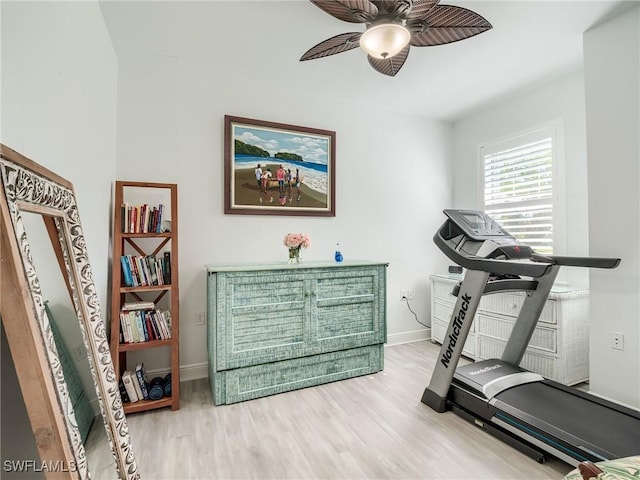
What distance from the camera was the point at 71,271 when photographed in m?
1.19

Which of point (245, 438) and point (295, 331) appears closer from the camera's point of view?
point (245, 438)

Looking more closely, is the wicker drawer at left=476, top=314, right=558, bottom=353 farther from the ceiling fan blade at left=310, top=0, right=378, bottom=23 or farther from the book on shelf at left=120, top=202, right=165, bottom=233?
the book on shelf at left=120, top=202, right=165, bottom=233

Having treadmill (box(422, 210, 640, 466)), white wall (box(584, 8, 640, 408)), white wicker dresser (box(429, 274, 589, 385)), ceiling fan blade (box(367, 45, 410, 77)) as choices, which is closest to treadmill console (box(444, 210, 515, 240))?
treadmill (box(422, 210, 640, 466))

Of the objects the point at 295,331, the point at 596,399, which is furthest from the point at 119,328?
the point at 596,399

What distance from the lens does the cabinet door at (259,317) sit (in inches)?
89.7

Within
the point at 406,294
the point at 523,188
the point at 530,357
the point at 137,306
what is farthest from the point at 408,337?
the point at 137,306

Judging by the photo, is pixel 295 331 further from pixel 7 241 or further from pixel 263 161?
pixel 7 241

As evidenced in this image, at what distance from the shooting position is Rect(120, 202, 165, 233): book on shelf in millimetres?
2234

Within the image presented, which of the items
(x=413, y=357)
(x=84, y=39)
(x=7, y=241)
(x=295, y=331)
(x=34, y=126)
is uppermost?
(x=84, y=39)

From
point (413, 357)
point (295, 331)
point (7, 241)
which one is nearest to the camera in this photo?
point (7, 241)

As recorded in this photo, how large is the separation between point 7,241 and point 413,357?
10.6 feet

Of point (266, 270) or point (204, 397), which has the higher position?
point (266, 270)

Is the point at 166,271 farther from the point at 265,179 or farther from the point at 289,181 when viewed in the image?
the point at 289,181

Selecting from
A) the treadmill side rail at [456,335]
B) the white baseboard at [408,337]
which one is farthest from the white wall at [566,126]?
the white baseboard at [408,337]
